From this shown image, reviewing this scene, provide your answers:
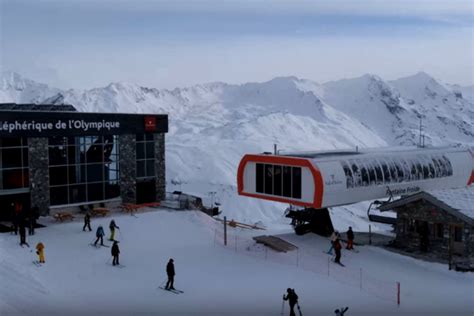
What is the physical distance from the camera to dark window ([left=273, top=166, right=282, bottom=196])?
95.5ft

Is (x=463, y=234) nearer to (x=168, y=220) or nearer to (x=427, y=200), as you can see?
(x=427, y=200)

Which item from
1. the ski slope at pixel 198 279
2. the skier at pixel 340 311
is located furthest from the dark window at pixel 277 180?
the skier at pixel 340 311

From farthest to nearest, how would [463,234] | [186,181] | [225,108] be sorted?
[225,108], [186,181], [463,234]

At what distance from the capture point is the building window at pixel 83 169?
33688 millimetres

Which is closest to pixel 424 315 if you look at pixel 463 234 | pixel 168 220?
pixel 463 234

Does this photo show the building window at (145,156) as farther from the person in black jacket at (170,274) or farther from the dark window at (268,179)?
the person in black jacket at (170,274)

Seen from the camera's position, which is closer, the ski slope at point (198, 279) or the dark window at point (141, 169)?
the ski slope at point (198, 279)

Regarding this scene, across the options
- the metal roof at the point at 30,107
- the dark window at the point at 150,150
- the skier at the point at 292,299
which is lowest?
the skier at the point at 292,299

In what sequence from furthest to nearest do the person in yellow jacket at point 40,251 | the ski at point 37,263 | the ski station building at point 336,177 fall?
the ski station building at point 336,177, the person in yellow jacket at point 40,251, the ski at point 37,263

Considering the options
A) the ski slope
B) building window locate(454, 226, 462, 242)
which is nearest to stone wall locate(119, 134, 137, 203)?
the ski slope

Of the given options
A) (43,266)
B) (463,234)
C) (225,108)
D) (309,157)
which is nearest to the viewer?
(43,266)

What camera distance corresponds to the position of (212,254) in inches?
1067

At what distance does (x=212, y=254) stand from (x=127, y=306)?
294 inches

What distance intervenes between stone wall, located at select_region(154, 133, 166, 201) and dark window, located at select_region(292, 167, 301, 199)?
1188 centimetres
